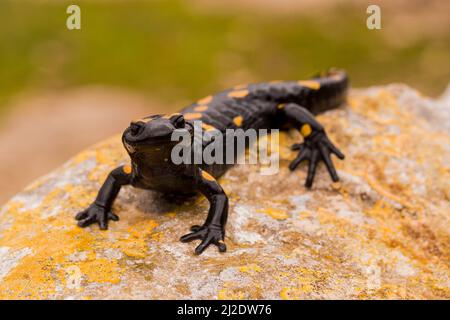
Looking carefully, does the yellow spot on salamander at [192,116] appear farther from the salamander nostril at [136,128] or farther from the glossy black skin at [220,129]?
the salamander nostril at [136,128]

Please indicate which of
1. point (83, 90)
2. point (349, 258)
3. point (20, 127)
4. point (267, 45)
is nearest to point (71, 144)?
point (20, 127)

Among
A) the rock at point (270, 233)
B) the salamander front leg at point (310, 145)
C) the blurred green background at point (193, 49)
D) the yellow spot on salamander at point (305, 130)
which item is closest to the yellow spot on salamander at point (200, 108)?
the rock at point (270, 233)

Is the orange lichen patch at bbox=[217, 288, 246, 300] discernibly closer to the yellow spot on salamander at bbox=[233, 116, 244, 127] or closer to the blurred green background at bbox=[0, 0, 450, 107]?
the yellow spot on salamander at bbox=[233, 116, 244, 127]

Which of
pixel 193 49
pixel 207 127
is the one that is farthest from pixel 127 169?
pixel 193 49

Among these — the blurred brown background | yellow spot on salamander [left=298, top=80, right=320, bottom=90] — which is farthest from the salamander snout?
the blurred brown background

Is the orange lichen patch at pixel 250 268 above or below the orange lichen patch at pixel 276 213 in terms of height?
below
